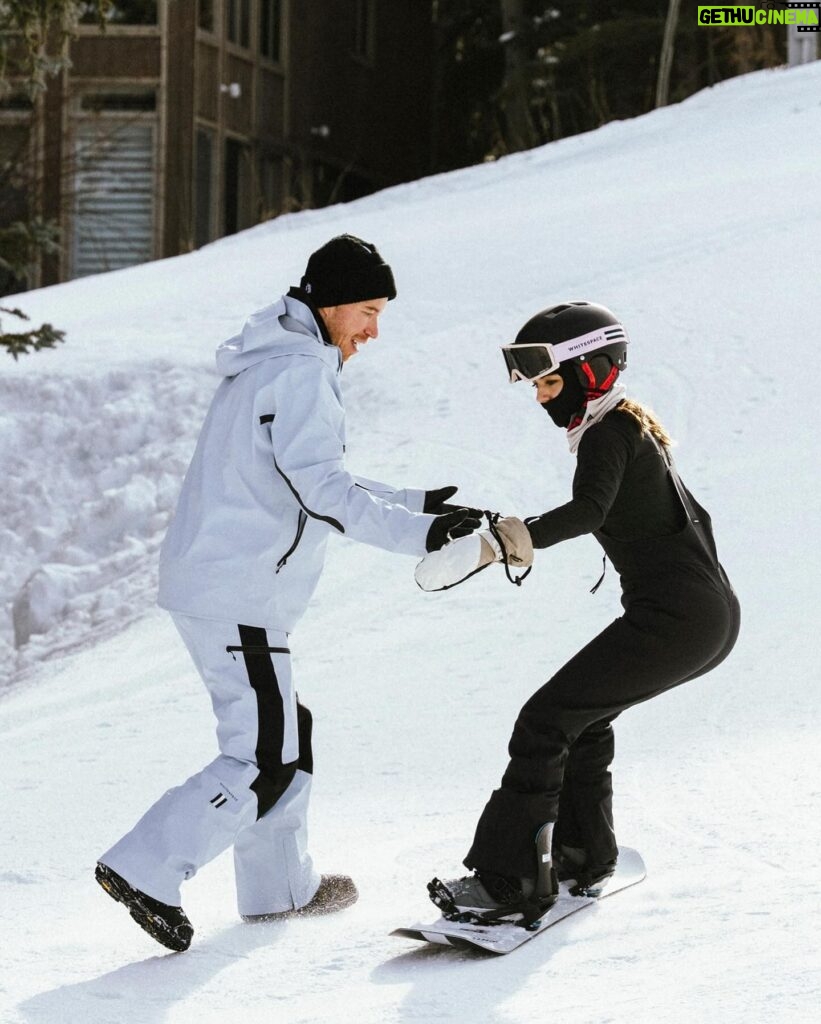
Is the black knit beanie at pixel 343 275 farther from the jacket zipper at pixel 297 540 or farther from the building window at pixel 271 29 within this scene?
the building window at pixel 271 29

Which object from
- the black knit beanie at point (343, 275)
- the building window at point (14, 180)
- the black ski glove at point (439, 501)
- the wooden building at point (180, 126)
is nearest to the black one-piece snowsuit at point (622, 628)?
the black ski glove at point (439, 501)

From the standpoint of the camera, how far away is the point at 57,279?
72.8 ft

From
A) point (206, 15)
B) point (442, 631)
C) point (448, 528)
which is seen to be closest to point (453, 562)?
point (448, 528)

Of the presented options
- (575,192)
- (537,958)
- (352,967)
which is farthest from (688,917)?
(575,192)

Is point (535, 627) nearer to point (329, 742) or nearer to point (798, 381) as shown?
point (329, 742)

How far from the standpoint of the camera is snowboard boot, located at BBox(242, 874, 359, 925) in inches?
166

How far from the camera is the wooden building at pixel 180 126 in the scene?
857 inches

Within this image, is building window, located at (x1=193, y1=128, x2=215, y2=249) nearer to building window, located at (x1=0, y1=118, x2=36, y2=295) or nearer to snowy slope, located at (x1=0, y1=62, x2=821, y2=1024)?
building window, located at (x1=0, y1=118, x2=36, y2=295)

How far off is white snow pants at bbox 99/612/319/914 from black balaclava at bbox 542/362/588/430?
903 mm

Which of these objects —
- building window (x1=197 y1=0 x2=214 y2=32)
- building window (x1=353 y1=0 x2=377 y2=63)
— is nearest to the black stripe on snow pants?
building window (x1=197 y1=0 x2=214 y2=32)

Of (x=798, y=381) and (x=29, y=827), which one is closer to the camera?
(x=29, y=827)

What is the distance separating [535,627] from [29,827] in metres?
2.76

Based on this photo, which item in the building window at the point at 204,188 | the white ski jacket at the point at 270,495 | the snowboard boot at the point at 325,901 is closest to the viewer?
the white ski jacket at the point at 270,495

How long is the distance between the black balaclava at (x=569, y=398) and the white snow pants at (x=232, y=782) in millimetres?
903
